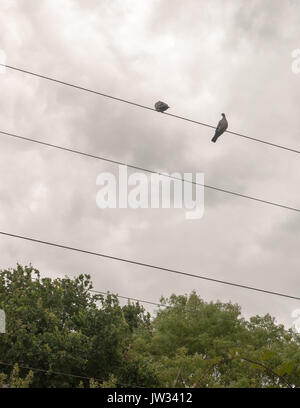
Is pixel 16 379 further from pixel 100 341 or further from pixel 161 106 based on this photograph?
pixel 161 106

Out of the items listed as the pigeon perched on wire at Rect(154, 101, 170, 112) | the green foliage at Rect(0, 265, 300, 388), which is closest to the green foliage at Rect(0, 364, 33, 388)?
the green foliage at Rect(0, 265, 300, 388)

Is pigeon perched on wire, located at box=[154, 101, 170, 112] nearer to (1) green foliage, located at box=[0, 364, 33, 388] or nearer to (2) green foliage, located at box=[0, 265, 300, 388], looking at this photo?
(2) green foliage, located at box=[0, 265, 300, 388]

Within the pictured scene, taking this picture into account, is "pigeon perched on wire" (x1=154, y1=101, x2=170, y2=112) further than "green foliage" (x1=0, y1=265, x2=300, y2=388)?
No

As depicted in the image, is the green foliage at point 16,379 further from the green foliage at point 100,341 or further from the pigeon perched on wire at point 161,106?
the pigeon perched on wire at point 161,106

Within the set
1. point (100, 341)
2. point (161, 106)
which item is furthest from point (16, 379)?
point (161, 106)

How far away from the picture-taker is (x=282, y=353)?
3947 centimetres

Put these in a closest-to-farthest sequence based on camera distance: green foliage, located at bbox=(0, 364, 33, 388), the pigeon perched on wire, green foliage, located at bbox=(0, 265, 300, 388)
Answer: the pigeon perched on wire → green foliage, located at bbox=(0, 364, 33, 388) → green foliage, located at bbox=(0, 265, 300, 388)

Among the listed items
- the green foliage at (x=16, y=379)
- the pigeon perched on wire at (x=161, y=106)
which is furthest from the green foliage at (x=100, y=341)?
the pigeon perched on wire at (x=161, y=106)

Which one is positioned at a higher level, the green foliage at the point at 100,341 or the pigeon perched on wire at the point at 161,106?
the pigeon perched on wire at the point at 161,106
